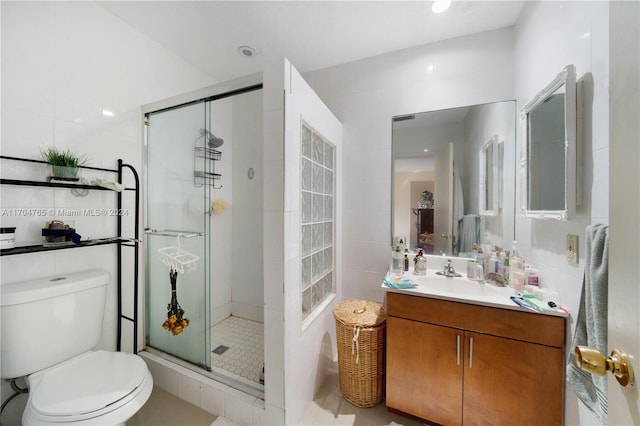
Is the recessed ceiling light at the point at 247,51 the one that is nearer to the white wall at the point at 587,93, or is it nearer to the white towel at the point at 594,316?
the white wall at the point at 587,93

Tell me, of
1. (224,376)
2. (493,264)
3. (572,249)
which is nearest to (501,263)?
(493,264)

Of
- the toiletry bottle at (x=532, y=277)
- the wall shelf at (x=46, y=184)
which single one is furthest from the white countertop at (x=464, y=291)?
the wall shelf at (x=46, y=184)

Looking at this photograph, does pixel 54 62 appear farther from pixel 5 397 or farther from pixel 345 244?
pixel 345 244

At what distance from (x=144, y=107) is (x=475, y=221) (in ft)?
8.11

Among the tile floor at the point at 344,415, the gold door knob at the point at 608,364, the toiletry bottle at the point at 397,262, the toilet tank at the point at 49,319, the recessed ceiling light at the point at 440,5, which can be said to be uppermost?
the recessed ceiling light at the point at 440,5

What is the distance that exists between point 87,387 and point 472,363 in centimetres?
182

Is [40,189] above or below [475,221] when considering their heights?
above

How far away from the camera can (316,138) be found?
1.64m

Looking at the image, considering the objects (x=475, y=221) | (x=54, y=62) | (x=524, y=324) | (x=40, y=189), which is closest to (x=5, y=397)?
(x=40, y=189)

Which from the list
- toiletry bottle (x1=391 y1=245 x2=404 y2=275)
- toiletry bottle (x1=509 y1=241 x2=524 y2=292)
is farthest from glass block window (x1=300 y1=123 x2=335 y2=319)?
toiletry bottle (x1=509 y1=241 x2=524 y2=292)

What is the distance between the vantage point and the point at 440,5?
4.51 feet

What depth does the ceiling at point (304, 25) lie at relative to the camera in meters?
1.47

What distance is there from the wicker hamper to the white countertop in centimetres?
30

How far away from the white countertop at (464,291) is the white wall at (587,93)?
19 cm
